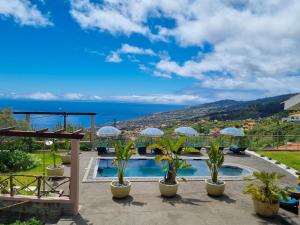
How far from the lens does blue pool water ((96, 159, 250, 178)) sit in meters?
17.0

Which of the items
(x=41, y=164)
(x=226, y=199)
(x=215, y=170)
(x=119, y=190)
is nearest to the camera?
(x=119, y=190)

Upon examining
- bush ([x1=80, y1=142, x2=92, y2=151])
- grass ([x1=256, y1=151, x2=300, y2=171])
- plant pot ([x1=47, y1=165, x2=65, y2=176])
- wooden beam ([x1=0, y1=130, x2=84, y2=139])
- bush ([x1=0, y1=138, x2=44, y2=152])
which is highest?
wooden beam ([x1=0, y1=130, x2=84, y2=139])

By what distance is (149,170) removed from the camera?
18172 millimetres

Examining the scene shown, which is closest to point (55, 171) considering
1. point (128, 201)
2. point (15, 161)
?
point (15, 161)

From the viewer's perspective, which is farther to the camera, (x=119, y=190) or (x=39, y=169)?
(x=39, y=169)

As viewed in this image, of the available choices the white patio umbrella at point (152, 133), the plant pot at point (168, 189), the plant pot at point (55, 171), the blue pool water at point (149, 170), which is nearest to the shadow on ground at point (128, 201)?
the plant pot at point (168, 189)

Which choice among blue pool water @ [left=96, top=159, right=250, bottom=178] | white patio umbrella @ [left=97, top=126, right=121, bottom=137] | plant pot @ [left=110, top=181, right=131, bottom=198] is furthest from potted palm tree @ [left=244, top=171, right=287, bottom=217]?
white patio umbrella @ [left=97, top=126, right=121, bottom=137]

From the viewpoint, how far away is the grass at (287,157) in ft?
60.6

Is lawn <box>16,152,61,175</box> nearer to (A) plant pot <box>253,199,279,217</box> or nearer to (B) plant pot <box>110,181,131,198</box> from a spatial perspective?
(B) plant pot <box>110,181,131,198</box>

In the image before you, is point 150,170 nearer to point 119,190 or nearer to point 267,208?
point 119,190

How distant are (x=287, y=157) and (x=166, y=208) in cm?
1304

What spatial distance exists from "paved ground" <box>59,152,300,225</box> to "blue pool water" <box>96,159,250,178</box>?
3.23 m

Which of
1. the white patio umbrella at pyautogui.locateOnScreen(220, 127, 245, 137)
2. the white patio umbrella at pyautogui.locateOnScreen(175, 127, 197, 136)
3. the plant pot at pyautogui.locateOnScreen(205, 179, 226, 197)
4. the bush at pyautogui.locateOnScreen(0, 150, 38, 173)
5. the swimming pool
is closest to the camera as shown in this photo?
the plant pot at pyautogui.locateOnScreen(205, 179, 226, 197)

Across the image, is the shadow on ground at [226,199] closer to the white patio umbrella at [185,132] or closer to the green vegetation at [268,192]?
the green vegetation at [268,192]
